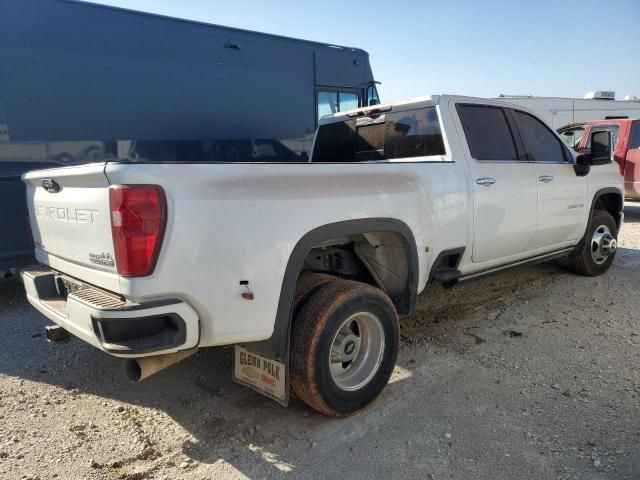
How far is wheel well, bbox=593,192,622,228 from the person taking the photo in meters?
6.19

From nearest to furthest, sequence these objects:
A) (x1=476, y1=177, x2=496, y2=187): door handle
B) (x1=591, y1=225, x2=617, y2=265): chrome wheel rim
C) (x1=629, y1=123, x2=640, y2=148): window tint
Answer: (x1=476, y1=177, x2=496, y2=187): door handle → (x1=591, y1=225, x2=617, y2=265): chrome wheel rim → (x1=629, y1=123, x2=640, y2=148): window tint

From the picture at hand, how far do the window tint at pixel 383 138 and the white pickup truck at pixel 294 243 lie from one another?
2 cm

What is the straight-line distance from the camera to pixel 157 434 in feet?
10.0

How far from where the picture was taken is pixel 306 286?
3.17 metres

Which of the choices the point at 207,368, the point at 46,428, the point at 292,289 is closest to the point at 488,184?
the point at 292,289

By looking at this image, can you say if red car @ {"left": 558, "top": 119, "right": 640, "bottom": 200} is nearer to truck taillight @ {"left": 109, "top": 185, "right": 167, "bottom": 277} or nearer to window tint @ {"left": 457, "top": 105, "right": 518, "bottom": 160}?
window tint @ {"left": 457, "top": 105, "right": 518, "bottom": 160}

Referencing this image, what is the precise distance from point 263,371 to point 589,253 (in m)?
4.62

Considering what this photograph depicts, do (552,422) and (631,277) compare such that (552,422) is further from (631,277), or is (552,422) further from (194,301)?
(631,277)

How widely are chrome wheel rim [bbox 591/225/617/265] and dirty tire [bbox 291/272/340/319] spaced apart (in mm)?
4169

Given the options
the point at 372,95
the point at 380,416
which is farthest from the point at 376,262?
the point at 372,95

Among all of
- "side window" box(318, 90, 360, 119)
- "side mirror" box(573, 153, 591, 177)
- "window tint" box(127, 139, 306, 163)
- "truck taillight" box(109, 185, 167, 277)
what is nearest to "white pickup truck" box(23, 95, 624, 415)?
"truck taillight" box(109, 185, 167, 277)

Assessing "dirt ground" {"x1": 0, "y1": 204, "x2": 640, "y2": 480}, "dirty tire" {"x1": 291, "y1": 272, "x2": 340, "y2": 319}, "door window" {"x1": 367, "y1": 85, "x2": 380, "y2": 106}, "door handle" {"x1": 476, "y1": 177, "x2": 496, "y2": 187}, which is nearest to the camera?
"dirt ground" {"x1": 0, "y1": 204, "x2": 640, "y2": 480}

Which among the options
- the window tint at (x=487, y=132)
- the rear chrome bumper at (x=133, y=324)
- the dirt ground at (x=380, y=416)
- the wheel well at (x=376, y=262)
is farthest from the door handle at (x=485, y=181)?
the rear chrome bumper at (x=133, y=324)

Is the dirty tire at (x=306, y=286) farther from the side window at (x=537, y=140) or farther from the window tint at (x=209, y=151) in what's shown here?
the side window at (x=537, y=140)
